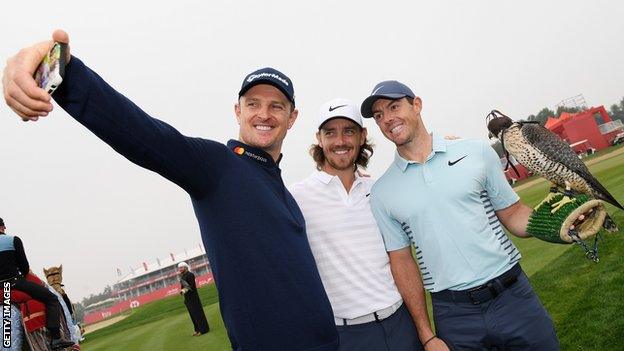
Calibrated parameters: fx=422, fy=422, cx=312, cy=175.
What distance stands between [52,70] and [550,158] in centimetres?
268

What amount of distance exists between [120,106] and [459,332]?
8.06ft

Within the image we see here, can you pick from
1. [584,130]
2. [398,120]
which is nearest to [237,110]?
[398,120]

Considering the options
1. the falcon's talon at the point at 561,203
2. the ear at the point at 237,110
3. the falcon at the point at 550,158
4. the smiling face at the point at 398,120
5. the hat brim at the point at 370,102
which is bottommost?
the falcon's talon at the point at 561,203

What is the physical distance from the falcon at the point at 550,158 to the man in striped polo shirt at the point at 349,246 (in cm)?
108

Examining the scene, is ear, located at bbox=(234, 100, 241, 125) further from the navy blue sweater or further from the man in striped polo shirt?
the man in striped polo shirt

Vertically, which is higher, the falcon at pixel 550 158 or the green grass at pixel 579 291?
the falcon at pixel 550 158

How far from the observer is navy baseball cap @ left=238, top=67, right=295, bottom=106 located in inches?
94.6

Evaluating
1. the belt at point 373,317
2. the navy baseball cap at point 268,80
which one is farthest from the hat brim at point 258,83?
the belt at point 373,317

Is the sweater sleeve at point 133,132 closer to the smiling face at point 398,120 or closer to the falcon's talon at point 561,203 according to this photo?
the smiling face at point 398,120

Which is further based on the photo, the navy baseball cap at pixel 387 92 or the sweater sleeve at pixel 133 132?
the navy baseball cap at pixel 387 92

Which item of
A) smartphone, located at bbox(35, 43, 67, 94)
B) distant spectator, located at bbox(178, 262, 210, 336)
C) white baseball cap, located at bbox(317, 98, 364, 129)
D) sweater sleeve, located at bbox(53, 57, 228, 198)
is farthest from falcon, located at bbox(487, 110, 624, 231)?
distant spectator, located at bbox(178, 262, 210, 336)

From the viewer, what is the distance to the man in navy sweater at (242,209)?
142 centimetres

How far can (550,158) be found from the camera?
2.66 metres

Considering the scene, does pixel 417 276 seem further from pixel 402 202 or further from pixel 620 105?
pixel 620 105
